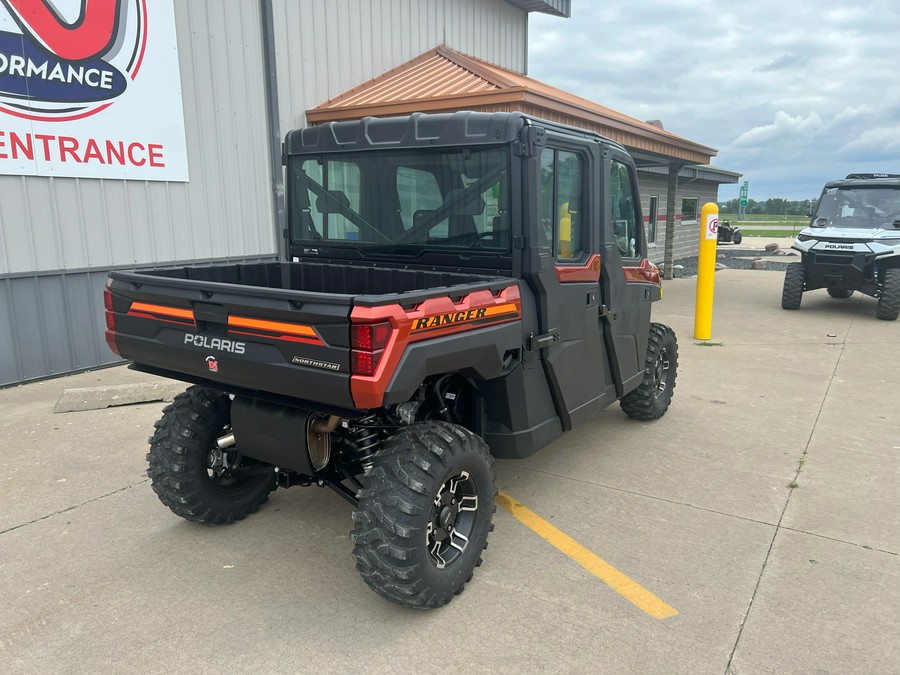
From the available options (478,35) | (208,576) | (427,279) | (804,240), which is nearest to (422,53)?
(478,35)

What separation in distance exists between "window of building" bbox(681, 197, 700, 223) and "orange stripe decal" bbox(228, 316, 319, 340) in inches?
849

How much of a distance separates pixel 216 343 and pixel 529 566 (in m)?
1.93

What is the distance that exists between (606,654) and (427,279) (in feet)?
6.68

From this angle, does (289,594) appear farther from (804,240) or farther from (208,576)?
(804,240)

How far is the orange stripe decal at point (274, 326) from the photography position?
2.69 meters

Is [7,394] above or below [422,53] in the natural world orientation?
below

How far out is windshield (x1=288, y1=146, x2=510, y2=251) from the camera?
3.58 metres

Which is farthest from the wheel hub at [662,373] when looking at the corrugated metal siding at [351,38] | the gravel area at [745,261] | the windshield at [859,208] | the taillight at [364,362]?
the gravel area at [745,261]

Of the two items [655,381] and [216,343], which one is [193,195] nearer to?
[216,343]

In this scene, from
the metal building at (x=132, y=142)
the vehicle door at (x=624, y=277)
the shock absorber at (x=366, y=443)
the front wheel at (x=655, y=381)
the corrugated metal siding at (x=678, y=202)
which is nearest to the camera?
the shock absorber at (x=366, y=443)

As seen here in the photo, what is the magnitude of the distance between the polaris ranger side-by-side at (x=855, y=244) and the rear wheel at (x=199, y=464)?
1050 centimetres

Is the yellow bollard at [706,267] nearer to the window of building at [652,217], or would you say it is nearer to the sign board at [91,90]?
the sign board at [91,90]

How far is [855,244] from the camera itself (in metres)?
10.8

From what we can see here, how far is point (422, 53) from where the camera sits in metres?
11.9
